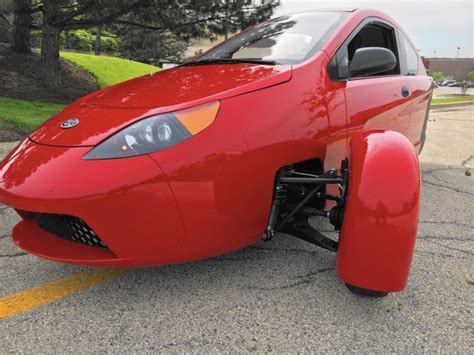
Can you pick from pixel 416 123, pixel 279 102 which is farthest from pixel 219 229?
pixel 416 123

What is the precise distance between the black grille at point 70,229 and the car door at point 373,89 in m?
1.51

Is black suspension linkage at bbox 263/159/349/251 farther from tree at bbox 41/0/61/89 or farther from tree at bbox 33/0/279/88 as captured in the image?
tree at bbox 41/0/61/89

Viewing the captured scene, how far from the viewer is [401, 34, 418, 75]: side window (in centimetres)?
389

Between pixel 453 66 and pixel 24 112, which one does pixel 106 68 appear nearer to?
pixel 24 112

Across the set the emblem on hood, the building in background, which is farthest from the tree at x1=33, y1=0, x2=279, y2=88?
the building in background

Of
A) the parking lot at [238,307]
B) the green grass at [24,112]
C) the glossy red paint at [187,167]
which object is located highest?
the glossy red paint at [187,167]

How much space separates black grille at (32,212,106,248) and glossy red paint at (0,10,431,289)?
0.04 metres

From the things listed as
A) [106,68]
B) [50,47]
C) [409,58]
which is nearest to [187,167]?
[409,58]

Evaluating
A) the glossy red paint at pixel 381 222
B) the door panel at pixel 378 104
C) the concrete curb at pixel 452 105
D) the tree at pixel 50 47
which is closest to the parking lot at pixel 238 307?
the glossy red paint at pixel 381 222

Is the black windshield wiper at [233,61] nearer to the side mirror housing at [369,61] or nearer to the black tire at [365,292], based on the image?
the side mirror housing at [369,61]

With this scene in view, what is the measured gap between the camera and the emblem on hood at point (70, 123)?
2.21 metres

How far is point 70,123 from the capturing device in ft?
7.34

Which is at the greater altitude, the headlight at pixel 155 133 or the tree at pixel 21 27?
the tree at pixel 21 27

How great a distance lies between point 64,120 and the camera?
91.8 inches
